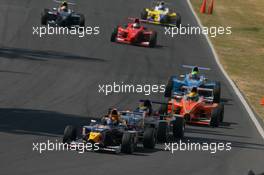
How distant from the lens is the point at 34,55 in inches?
1586

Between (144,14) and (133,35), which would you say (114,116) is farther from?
(144,14)

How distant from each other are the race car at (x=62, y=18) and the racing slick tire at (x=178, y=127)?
20.4 m

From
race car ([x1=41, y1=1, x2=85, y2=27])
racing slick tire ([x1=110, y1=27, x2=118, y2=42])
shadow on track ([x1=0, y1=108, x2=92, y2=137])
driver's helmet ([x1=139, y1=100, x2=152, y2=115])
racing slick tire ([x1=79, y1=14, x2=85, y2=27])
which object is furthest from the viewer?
racing slick tire ([x1=79, y1=14, x2=85, y2=27])

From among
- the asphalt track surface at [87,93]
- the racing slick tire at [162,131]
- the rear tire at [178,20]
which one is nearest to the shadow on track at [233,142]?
the asphalt track surface at [87,93]

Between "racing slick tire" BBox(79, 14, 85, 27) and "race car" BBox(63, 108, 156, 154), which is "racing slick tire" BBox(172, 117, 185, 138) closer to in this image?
"race car" BBox(63, 108, 156, 154)

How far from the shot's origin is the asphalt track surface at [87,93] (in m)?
22.5

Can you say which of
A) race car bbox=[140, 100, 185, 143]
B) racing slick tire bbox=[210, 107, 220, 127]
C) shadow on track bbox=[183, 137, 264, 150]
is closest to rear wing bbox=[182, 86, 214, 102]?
racing slick tire bbox=[210, 107, 220, 127]

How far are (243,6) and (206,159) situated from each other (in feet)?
143

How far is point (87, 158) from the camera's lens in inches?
894

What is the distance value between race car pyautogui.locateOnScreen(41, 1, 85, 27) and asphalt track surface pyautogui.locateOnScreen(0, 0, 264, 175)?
38.0 inches

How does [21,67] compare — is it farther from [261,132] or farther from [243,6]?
[243,6]

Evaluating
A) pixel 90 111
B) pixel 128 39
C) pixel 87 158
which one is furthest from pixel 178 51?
pixel 87 158

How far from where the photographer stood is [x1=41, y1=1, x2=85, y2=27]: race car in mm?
46750

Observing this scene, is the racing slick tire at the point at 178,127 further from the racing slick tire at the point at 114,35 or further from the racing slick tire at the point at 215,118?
the racing slick tire at the point at 114,35
